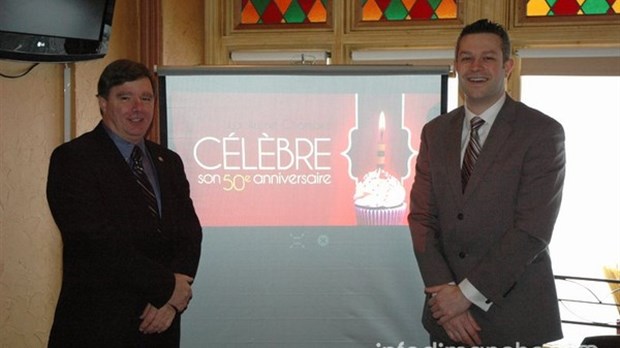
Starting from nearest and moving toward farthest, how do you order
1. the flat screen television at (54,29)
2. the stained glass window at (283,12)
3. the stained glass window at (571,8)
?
the flat screen television at (54,29)
the stained glass window at (571,8)
the stained glass window at (283,12)

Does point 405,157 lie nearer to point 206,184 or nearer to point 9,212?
point 206,184

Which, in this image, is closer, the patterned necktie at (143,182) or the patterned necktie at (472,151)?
the patterned necktie at (472,151)

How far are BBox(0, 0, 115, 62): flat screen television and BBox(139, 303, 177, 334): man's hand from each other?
1.12 metres

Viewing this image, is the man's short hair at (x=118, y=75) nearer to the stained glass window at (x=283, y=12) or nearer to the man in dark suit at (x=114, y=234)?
the man in dark suit at (x=114, y=234)

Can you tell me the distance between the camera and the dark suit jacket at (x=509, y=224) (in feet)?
7.23

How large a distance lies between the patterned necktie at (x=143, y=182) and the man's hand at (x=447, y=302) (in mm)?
907

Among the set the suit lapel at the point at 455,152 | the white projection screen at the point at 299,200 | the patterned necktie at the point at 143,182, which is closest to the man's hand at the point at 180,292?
the patterned necktie at the point at 143,182

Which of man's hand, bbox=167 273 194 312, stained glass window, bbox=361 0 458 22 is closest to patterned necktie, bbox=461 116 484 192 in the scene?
man's hand, bbox=167 273 194 312

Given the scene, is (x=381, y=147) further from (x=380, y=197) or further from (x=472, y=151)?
(x=472, y=151)

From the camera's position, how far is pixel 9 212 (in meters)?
3.17

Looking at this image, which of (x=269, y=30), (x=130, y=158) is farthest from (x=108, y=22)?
(x=269, y=30)

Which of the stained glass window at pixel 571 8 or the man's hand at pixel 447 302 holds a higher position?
the stained glass window at pixel 571 8

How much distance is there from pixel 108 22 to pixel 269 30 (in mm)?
1344

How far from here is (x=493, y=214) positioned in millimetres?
2246
